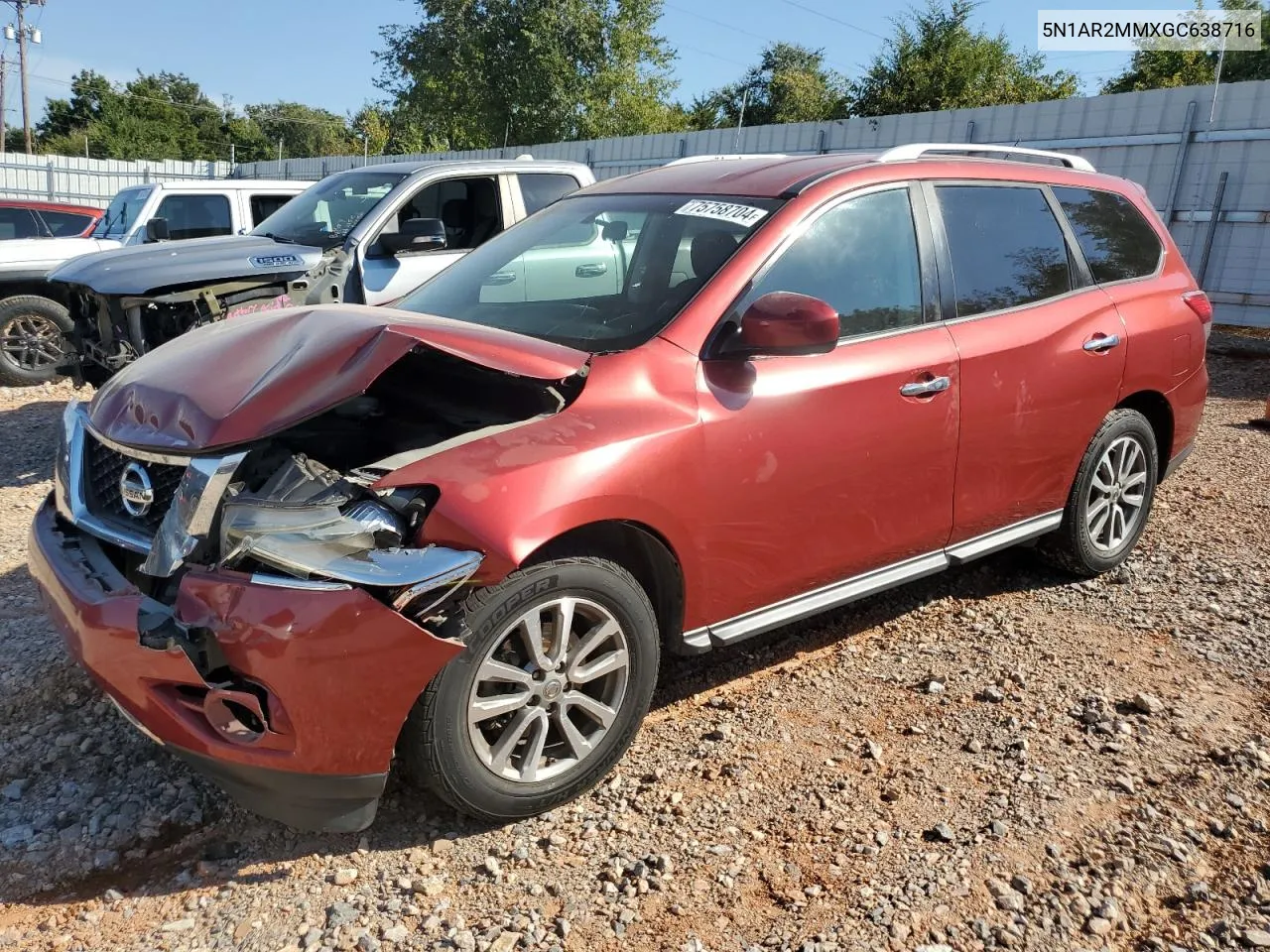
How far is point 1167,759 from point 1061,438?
4.78 ft

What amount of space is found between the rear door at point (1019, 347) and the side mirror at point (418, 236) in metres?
3.62

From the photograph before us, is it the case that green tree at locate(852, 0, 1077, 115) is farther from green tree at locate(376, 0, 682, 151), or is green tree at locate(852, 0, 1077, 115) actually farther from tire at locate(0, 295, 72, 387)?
tire at locate(0, 295, 72, 387)

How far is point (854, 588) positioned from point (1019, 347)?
1.22m

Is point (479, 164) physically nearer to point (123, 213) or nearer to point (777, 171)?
point (777, 171)

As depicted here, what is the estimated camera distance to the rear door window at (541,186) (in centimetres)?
756

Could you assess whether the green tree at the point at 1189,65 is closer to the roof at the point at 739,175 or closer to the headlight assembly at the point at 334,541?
the roof at the point at 739,175

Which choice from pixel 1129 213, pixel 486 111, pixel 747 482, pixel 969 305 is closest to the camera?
pixel 747 482

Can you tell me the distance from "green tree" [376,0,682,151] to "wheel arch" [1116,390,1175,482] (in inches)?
1249

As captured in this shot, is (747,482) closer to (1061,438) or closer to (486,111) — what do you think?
(1061,438)

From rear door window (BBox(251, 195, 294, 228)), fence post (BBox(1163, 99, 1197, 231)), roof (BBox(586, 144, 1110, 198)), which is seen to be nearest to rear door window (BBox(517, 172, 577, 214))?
rear door window (BBox(251, 195, 294, 228))

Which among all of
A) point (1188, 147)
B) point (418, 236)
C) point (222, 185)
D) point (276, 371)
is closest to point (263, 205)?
point (222, 185)

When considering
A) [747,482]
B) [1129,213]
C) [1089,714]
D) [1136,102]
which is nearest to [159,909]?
[747,482]

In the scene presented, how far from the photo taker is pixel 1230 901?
251cm

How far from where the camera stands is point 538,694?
269 centimetres
